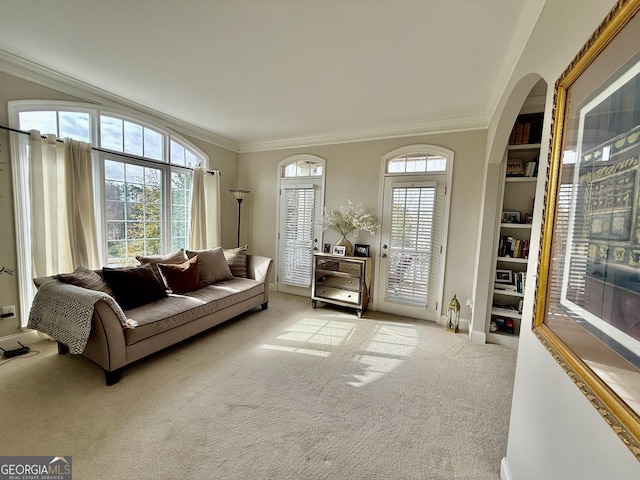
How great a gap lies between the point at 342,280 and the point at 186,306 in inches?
88.4

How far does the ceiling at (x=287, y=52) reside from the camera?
1688 mm

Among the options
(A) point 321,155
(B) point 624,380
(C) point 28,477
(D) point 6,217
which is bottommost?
(C) point 28,477

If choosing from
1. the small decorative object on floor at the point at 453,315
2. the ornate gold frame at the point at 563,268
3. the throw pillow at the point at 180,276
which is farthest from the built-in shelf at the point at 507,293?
the throw pillow at the point at 180,276

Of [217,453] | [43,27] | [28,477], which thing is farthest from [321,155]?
[28,477]

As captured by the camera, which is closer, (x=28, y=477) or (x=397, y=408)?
(x=28, y=477)

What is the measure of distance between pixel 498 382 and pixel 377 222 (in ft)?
7.39

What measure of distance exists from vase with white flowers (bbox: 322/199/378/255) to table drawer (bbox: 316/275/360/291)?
0.44 metres

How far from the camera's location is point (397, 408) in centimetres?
192

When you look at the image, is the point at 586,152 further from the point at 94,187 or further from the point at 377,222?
the point at 94,187

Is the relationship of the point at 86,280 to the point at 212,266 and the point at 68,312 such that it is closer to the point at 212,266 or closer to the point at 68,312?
the point at 68,312

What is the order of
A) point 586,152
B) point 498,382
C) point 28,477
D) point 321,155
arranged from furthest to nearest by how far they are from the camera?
point 321,155 → point 498,382 → point 28,477 → point 586,152

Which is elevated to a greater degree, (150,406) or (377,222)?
(377,222)

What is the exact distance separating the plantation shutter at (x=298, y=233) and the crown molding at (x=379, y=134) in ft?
2.35

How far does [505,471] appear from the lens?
1.40m
